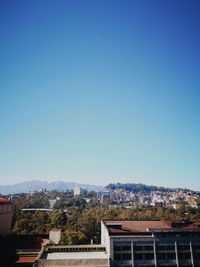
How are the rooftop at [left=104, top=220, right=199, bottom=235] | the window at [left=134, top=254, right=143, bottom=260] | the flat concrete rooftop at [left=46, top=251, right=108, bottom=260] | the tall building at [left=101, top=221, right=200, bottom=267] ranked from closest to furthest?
the flat concrete rooftop at [left=46, top=251, right=108, bottom=260] < the tall building at [left=101, top=221, right=200, bottom=267] < the window at [left=134, top=254, right=143, bottom=260] < the rooftop at [left=104, top=220, right=199, bottom=235]

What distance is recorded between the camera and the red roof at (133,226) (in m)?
43.7

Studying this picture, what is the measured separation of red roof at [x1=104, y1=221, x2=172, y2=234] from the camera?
43.7 m

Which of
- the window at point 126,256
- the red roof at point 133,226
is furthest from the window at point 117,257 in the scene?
the red roof at point 133,226

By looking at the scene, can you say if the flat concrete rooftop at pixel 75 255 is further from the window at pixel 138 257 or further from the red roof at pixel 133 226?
the window at pixel 138 257

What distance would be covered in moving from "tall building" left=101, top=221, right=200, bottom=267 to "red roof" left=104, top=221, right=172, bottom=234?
90 cm

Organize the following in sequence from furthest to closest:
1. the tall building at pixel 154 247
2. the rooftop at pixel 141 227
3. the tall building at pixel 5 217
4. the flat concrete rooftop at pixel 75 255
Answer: the tall building at pixel 5 217 < the rooftop at pixel 141 227 < the tall building at pixel 154 247 < the flat concrete rooftop at pixel 75 255

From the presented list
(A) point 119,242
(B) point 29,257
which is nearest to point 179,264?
(A) point 119,242

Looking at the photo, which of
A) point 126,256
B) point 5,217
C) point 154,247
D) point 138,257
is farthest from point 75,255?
point 5,217

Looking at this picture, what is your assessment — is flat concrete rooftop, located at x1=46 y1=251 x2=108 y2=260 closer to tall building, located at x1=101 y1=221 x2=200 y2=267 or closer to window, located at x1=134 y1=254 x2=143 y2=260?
tall building, located at x1=101 y1=221 x2=200 y2=267

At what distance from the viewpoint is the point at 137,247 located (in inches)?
1577

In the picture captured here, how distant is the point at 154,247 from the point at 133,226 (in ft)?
26.2

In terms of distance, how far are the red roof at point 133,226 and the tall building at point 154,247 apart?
2.94 feet

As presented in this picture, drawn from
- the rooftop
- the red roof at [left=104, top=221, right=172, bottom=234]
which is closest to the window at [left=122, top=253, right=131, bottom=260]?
the rooftop

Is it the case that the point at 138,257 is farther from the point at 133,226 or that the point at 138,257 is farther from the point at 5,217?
the point at 5,217
